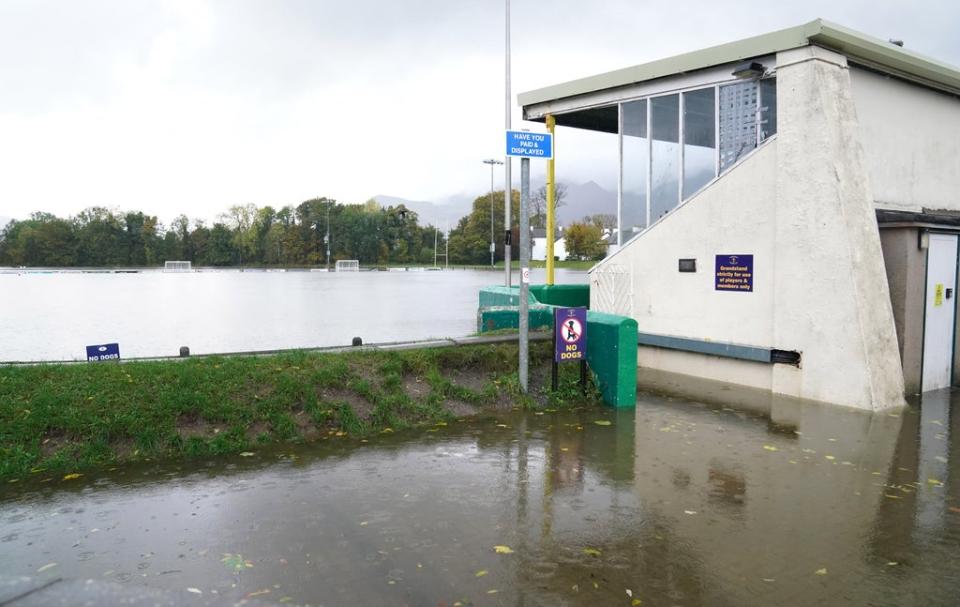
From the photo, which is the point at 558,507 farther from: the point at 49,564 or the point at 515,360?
the point at 515,360

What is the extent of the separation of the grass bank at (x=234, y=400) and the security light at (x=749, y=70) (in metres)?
5.47

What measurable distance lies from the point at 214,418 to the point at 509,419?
341cm

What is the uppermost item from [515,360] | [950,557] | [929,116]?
[929,116]

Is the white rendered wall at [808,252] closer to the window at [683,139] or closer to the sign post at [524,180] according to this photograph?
the window at [683,139]

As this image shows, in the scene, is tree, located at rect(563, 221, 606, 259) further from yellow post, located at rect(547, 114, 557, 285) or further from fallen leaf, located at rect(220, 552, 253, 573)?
fallen leaf, located at rect(220, 552, 253, 573)

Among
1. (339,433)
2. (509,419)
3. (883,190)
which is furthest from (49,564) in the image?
(883,190)

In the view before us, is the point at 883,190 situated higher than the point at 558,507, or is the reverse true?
the point at 883,190

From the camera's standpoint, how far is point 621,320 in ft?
31.0

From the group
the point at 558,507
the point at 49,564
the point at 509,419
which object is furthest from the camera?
the point at 509,419

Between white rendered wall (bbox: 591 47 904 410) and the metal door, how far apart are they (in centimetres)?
144

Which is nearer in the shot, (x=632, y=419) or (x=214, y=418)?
(x=214, y=418)

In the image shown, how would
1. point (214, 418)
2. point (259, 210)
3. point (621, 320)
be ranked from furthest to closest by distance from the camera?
point (259, 210) → point (621, 320) → point (214, 418)

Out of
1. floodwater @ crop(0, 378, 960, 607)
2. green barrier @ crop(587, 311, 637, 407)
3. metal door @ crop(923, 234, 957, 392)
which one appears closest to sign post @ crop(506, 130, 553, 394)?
green barrier @ crop(587, 311, 637, 407)

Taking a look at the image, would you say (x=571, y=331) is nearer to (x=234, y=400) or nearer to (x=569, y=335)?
(x=569, y=335)
